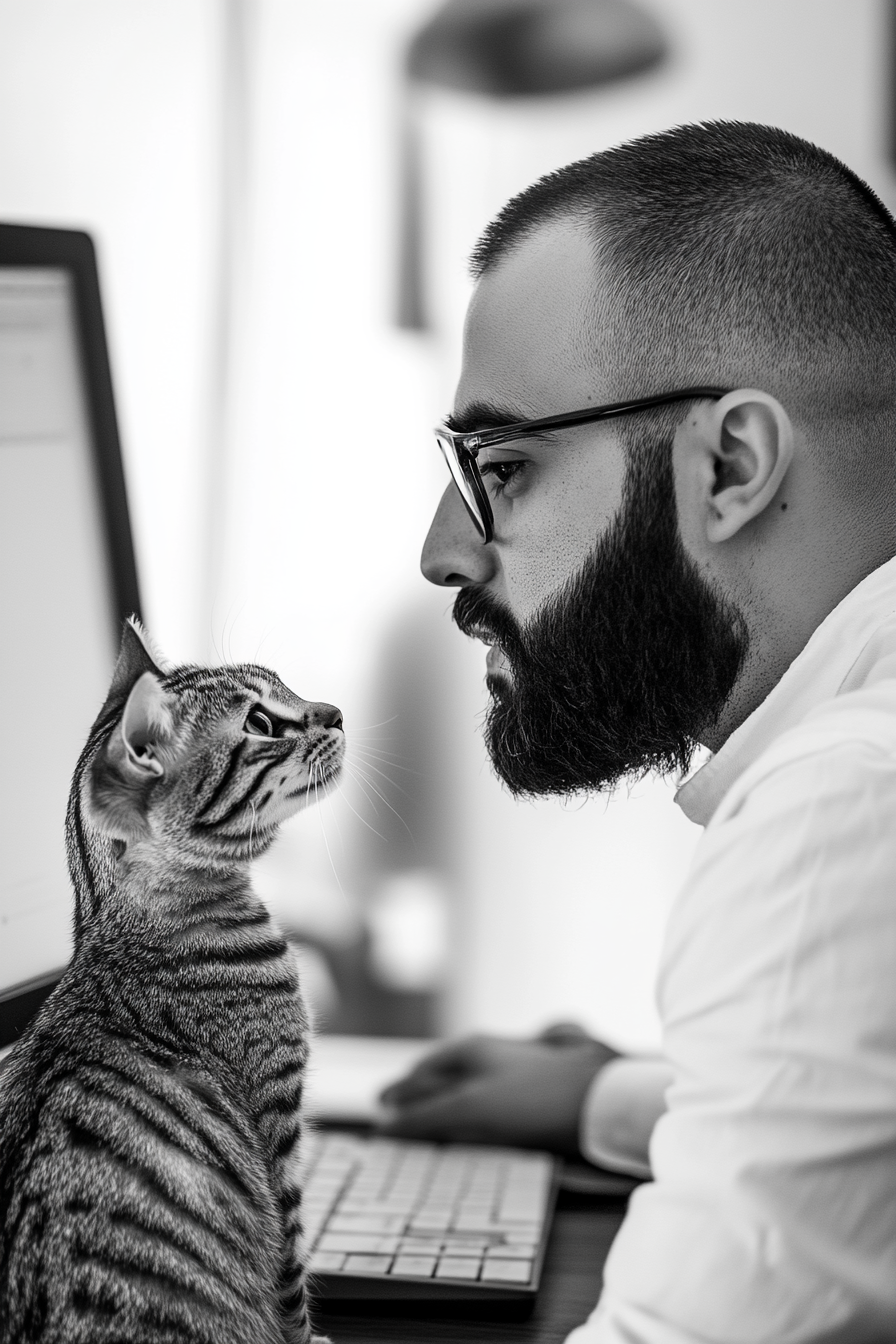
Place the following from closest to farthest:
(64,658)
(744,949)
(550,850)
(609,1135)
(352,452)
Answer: (744,949), (64,658), (609,1135), (352,452), (550,850)

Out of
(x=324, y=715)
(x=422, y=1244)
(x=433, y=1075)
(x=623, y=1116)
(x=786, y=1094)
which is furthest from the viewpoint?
(x=433, y=1075)

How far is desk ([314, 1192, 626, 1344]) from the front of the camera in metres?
0.74

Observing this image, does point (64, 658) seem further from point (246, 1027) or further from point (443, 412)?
point (443, 412)

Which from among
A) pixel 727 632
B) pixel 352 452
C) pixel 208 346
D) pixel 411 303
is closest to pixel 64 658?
pixel 727 632

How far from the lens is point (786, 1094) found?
51 centimetres

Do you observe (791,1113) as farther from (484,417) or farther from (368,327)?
(368,327)

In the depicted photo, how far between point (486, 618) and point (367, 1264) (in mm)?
417

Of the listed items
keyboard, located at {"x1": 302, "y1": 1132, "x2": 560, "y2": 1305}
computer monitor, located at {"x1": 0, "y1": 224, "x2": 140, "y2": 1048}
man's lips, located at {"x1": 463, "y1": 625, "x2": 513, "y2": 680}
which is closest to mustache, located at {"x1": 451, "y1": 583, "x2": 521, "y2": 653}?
man's lips, located at {"x1": 463, "y1": 625, "x2": 513, "y2": 680}

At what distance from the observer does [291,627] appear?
1.21 m

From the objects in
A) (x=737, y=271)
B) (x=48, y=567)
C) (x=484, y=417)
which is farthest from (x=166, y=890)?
(x=737, y=271)

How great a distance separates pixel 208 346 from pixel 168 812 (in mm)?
759

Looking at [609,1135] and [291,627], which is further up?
[291,627]

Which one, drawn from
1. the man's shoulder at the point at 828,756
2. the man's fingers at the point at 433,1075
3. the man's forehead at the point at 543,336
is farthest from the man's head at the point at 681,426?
the man's fingers at the point at 433,1075

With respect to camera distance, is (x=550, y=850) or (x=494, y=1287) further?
(x=550, y=850)
